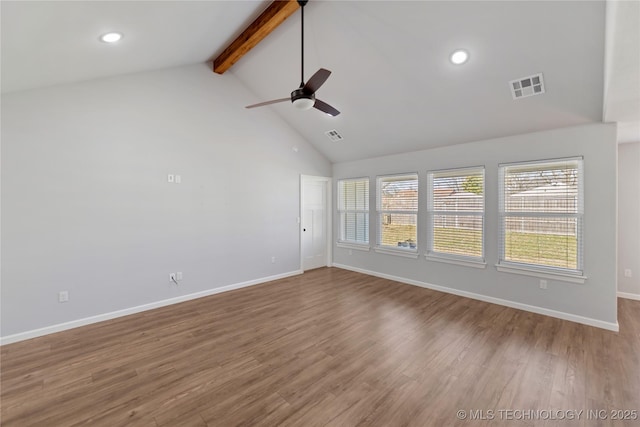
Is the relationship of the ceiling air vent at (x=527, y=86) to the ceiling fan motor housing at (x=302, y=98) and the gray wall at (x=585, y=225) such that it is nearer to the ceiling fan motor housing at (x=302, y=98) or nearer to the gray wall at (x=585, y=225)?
the gray wall at (x=585, y=225)

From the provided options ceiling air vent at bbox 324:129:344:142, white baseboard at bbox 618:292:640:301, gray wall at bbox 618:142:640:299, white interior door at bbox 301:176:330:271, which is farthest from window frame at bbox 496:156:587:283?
white interior door at bbox 301:176:330:271

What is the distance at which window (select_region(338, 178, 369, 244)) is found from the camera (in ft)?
19.5

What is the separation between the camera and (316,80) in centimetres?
258

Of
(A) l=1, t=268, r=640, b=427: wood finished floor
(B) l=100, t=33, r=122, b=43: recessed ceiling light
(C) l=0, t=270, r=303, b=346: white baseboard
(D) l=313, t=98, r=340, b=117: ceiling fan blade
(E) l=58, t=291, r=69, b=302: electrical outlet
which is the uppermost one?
(B) l=100, t=33, r=122, b=43: recessed ceiling light

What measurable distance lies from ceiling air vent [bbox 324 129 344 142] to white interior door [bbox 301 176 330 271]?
1030mm

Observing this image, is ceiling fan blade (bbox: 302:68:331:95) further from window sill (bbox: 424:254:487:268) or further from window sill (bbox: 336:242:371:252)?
window sill (bbox: 336:242:371:252)

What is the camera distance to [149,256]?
3.80m

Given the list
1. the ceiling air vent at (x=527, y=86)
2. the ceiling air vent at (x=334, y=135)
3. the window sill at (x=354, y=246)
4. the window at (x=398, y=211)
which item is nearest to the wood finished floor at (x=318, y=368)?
the window at (x=398, y=211)

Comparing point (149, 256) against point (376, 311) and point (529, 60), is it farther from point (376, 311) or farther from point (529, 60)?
point (529, 60)

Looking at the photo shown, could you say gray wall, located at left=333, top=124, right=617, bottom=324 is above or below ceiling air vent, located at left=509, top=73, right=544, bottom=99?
below

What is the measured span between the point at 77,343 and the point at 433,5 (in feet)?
17.0

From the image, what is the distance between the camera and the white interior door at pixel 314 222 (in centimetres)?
594

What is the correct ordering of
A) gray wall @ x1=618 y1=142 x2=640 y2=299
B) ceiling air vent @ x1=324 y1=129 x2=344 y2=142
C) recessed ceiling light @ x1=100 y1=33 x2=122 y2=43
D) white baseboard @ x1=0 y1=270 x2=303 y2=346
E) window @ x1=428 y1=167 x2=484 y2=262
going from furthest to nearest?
1. ceiling air vent @ x1=324 y1=129 x2=344 y2=142
2. window @ x1=428 y1=167 x2=484 y2=262
3. gray wall @ x1=618 y1=142 x2=640 y2=299
4. white baseboard @ x1=0 y1=270 x2=303 y2=346
5. recessed ceiling light @ x1=100 y1=33 x2=122 y2=43

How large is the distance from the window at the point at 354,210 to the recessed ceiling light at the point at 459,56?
2.98m
